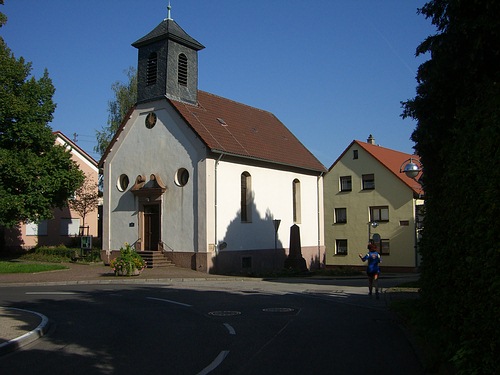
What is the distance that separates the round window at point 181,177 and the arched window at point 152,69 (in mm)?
5588

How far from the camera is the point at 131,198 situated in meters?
30.7

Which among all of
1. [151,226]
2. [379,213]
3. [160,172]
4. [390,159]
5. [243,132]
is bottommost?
[151,226]

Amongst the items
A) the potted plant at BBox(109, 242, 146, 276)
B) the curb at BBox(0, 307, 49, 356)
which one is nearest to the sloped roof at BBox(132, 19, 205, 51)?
the potted plant at BBox(109, 242, 146, 276)

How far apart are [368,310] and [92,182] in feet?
119

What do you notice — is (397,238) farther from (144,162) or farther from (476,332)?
(476,332)

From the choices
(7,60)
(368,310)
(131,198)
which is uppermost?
(7,60)

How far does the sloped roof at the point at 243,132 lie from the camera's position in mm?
28703

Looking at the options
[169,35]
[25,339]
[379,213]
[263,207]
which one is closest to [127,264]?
[263,207]

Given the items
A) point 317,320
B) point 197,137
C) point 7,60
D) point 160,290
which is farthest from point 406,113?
point 7,60

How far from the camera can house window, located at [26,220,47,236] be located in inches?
1654

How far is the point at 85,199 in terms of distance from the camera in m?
43.0

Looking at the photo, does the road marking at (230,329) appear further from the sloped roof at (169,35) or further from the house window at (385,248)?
the house window at (385,248)

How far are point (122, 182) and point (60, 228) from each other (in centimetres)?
1557

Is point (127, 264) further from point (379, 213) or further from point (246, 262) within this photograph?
point (379, 213)
